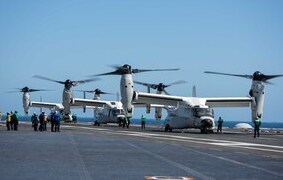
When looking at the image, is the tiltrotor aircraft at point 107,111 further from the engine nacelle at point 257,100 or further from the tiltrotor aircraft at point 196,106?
the engine nacelle at point 257,100

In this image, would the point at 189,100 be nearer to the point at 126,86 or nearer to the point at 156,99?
the point at 156,99

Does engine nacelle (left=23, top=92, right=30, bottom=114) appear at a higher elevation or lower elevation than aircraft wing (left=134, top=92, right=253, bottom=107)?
higher

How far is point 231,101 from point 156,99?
8.35 meters

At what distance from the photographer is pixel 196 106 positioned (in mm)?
45125

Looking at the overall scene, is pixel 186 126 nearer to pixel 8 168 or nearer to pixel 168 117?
pixel 168 117

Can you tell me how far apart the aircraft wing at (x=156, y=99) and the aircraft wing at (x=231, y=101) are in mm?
3372

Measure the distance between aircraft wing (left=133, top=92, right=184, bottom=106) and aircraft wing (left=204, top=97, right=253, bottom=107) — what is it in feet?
11.1

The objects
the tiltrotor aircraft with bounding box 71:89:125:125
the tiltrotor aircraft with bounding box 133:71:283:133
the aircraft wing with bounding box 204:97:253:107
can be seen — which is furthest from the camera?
the tiltrotor aircraft with bounding box 71:89:125:125

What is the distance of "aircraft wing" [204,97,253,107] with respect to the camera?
49.5 m

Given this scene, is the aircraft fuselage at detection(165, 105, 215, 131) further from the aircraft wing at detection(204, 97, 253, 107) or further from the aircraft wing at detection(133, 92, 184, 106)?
the aircraft wing at detection(204, 97, 253, 107)

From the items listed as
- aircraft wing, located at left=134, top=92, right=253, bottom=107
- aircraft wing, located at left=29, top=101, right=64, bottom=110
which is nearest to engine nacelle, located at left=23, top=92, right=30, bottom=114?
aircraft wing, located at left=29, top=101, right=64, bottom=110

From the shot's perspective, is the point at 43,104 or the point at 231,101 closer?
the point at 231,101

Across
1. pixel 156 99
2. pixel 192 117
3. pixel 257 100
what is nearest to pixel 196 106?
pixel 192 117

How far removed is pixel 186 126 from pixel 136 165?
32837 millimetres
